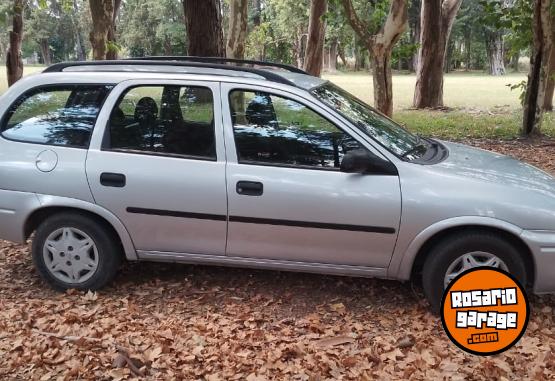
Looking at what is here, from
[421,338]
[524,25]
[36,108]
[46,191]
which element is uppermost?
[524,25]

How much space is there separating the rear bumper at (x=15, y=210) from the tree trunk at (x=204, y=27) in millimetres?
5462

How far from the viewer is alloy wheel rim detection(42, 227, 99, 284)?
→ 4.39 metres

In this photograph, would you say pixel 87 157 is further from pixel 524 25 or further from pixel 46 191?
pixel 524 25

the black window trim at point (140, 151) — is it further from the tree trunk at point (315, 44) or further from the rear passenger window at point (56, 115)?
the tree trunk at point (315, 44)

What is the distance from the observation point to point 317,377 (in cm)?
328

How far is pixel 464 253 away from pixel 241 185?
1.63 metres

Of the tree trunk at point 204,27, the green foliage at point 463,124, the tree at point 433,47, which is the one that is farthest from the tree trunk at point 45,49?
the tree trunk at point 204,27

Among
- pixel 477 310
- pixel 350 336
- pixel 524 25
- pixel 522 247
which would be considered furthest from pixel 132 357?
pixel 524 25

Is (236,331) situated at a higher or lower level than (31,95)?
lower

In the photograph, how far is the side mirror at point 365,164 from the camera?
3893 mm

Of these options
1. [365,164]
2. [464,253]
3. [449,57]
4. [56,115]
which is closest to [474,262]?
[464,253]

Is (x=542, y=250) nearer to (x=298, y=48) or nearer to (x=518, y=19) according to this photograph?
(x=518, y=19)

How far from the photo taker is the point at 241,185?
160 inches

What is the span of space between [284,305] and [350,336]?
66cm
